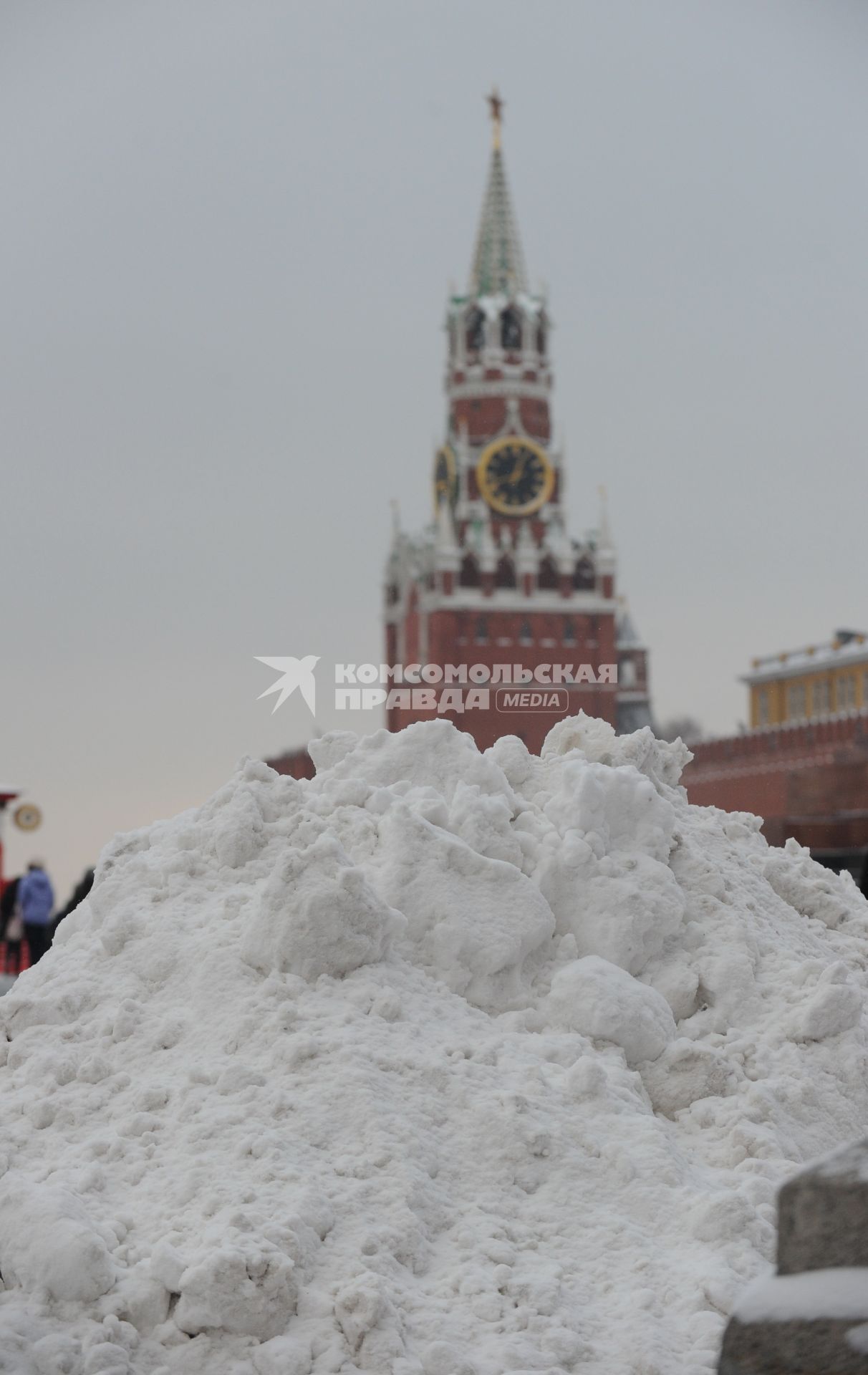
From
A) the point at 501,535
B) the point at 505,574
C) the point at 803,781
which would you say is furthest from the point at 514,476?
the point at 803,781

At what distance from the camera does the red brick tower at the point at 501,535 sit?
4859 centimetres

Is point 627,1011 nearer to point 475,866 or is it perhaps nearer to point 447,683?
point 475,866

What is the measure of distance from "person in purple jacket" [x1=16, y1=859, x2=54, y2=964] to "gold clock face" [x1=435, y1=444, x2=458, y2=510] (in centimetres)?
4222

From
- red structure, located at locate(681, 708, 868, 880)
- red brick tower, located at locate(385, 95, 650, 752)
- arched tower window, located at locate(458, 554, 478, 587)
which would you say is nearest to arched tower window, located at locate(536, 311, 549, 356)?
red brick tower, located at locate(385, 95, 650, 752)

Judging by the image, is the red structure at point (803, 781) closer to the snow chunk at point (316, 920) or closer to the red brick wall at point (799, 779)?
the red brick wall at point (799, 779)

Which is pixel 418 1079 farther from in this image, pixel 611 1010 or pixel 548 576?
pixel 548 576

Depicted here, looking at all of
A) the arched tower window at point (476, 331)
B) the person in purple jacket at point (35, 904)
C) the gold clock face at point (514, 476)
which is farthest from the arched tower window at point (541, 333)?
the person in purple jacket at point (35, 904)

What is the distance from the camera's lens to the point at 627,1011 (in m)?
3.74

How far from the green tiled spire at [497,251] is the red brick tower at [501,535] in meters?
0.05

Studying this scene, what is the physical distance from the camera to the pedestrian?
34.2 feet

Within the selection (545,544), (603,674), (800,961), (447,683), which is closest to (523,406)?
(545,544)

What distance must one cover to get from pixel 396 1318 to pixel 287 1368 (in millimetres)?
215

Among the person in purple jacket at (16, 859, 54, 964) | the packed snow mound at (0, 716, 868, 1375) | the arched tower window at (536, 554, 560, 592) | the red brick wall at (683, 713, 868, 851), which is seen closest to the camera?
the packed snow mound at (0, 716, 868, 1375)

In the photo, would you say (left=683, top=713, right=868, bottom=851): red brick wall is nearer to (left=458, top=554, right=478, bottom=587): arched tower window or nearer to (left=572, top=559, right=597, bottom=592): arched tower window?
(left=572, top=559, right=597, bottom=592): arched tower window
